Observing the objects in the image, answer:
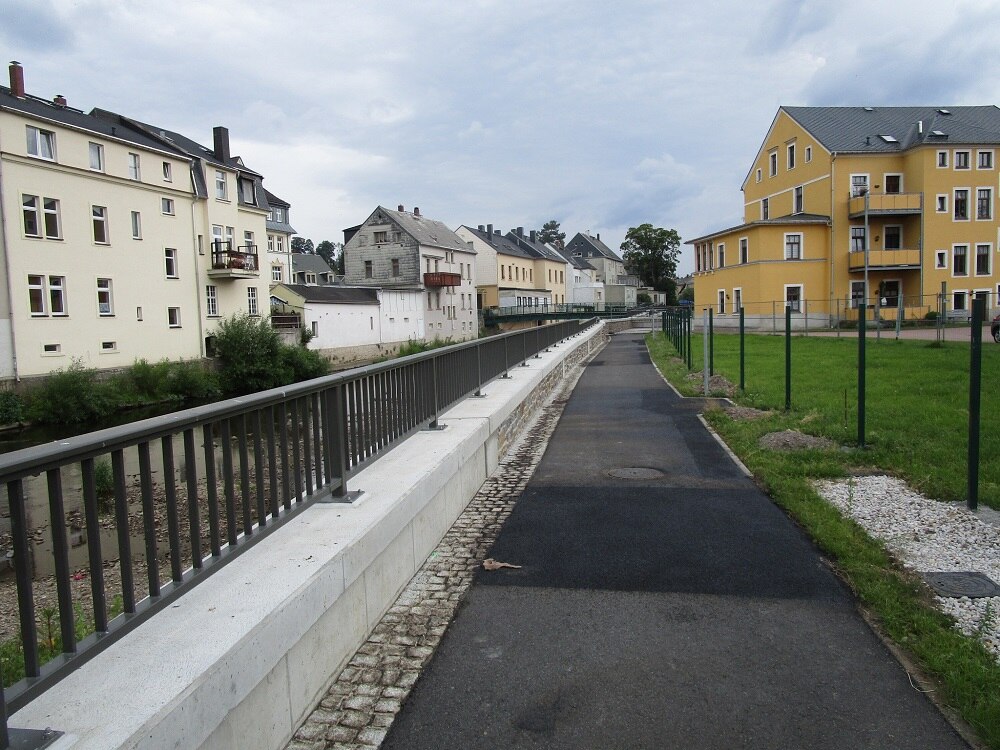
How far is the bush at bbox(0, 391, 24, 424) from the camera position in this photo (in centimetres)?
2727

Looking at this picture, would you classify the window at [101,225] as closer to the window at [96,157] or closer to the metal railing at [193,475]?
the window at [96,157]

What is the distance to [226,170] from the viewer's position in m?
46.1

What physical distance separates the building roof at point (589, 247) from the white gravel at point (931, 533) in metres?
119

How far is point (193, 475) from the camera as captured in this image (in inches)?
122

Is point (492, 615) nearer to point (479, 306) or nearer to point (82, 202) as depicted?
point (82, 202)

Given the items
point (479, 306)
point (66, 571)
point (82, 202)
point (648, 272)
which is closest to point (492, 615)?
point (66, 571)

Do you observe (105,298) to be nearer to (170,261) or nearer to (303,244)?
(170,261)

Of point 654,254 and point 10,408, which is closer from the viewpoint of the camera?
point 10,408

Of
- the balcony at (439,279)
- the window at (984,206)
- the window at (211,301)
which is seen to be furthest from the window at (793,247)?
the window at (211,301)

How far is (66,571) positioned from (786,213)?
6151 centimetres

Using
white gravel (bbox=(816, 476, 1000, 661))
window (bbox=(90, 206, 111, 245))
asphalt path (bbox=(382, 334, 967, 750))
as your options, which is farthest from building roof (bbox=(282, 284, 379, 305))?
asphalt path (bbox=(382, 334, 967, 750))

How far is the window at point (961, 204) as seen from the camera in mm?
51375

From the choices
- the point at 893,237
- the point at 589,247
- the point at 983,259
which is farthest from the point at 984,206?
the point at 589,247

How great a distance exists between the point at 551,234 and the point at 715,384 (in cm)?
14222
